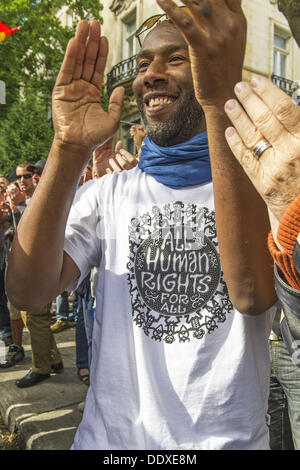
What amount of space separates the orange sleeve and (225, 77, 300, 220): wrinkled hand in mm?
25

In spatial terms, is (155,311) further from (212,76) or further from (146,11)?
(146,11)

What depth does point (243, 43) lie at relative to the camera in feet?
2.99

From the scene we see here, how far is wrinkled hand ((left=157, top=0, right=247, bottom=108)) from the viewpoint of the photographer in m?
0.83

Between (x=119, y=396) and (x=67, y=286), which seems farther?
(x=67, y=286)

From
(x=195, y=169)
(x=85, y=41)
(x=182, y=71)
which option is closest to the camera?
(x=85, y=41)

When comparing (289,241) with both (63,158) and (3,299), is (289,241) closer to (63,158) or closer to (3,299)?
(63,158)

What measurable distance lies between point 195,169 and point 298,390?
1337mm

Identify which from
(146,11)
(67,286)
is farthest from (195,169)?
(146,11)

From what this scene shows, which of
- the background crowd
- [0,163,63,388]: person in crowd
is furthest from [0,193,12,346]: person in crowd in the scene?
[0,163,63,388]: person in crowd

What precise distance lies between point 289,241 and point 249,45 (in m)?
15.7

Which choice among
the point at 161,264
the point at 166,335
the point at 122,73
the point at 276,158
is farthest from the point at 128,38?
the point at 276,158

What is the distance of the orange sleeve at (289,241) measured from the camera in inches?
30.1

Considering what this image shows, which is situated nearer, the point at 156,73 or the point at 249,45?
the point at 156,73

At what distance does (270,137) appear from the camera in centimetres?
77
